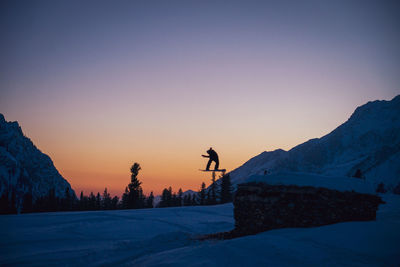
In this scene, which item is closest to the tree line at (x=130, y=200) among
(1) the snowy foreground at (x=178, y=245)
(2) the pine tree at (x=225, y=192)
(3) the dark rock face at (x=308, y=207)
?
(2) the pine tree at (x=225, y=192)

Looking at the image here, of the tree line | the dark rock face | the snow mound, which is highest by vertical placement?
the snow mound

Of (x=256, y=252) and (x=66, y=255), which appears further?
(x=66, y=255)

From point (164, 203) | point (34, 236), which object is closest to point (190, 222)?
point (34, 236)

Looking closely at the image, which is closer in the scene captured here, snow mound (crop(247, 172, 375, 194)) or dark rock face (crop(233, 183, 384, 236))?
dark rock face (crop(233, 183, 384, 236))

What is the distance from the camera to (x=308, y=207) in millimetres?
9469

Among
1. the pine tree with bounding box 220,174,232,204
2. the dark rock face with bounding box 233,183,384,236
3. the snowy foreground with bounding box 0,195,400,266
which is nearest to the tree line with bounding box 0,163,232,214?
the pine tree with bounding box 220,174,232,204

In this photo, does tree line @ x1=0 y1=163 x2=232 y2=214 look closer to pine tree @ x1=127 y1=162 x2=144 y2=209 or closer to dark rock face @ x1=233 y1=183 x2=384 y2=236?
pine tree @ x1=127 y1=162 x2=144 y2=209

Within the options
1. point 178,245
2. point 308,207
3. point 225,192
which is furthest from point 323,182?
point 225,192

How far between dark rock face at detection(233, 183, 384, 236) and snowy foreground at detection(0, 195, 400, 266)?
0.59 meters

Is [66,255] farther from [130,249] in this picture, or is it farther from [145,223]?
[145,223]

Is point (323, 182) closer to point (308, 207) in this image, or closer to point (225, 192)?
point (308, 207)

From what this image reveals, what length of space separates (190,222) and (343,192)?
33.7ft

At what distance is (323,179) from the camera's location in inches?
393

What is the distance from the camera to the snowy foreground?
6195 millimetres
